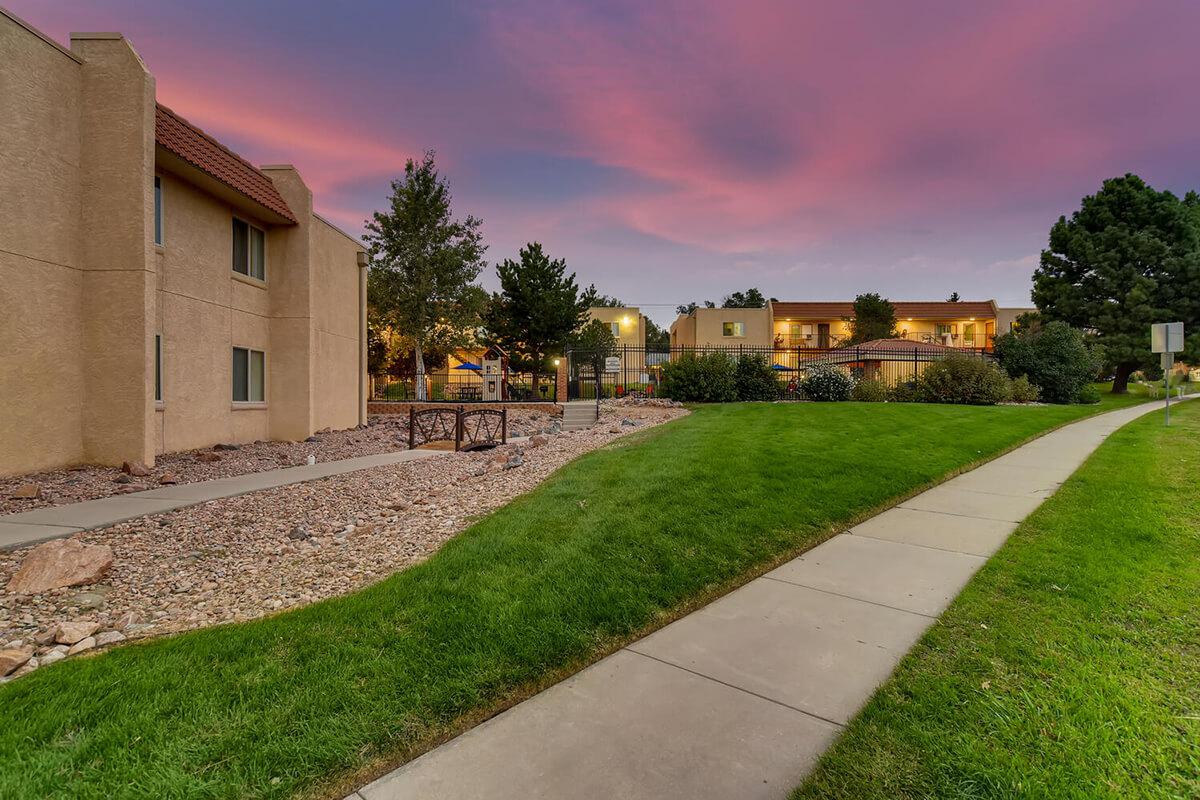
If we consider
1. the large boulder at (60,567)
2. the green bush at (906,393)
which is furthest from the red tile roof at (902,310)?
the large boulder at (60,567)

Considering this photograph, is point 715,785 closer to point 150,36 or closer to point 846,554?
point 846,554

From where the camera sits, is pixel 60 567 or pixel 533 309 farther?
pixel 533 309

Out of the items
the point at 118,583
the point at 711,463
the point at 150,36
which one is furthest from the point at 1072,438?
the point at 150,36

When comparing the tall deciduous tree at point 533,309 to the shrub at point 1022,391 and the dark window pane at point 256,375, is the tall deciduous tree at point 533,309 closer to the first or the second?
the dark window pane at point 256,375

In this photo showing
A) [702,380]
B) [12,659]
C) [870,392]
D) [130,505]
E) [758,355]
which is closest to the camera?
[12,659]

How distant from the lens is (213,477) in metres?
7.91

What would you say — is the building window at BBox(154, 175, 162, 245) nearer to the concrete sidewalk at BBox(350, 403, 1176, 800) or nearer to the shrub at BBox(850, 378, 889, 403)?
the concrete sidewalk at BBox(350, 403, 1176, 800)

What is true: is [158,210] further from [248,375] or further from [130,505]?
[130,505]

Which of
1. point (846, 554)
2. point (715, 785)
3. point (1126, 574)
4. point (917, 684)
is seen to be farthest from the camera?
point (846, 554)

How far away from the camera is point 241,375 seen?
38.0 feet

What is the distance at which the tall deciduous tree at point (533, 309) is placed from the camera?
31297 mm

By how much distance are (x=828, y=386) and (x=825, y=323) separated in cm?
3227

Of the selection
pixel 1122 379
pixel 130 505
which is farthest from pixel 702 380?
pixel 1122 379

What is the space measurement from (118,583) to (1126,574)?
7825 mm
